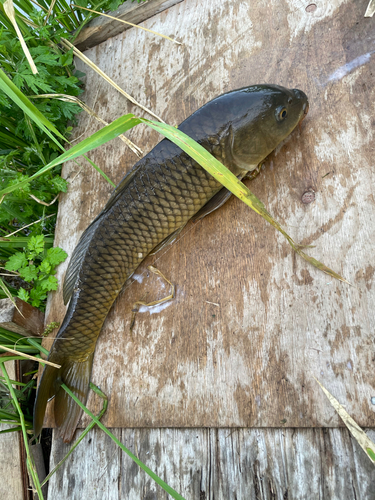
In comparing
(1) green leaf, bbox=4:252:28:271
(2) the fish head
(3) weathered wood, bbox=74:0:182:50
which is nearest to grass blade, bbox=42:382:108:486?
(1) green leaf, bbox=4:252:28:271

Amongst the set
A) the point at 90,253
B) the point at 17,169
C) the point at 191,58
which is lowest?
the point at 90,253

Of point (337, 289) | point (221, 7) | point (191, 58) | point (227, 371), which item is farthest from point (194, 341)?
point (221, 7)

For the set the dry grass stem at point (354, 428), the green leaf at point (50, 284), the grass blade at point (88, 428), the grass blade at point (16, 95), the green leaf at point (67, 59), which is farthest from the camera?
the green leaf at point (67, 59)

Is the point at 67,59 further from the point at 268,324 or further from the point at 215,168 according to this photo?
the point at 268,324

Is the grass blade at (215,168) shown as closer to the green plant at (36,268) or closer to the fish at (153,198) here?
the fish at (153,198)

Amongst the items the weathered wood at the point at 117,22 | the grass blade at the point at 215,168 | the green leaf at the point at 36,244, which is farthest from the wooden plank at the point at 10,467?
the weathered wood at the point at 117,22

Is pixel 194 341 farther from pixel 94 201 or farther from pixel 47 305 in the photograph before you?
pixel 94 201

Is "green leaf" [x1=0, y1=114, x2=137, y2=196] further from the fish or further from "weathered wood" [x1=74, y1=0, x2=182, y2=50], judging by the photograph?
"weathered wood" [x1=74, y1=0, x2=182, y2=50]
